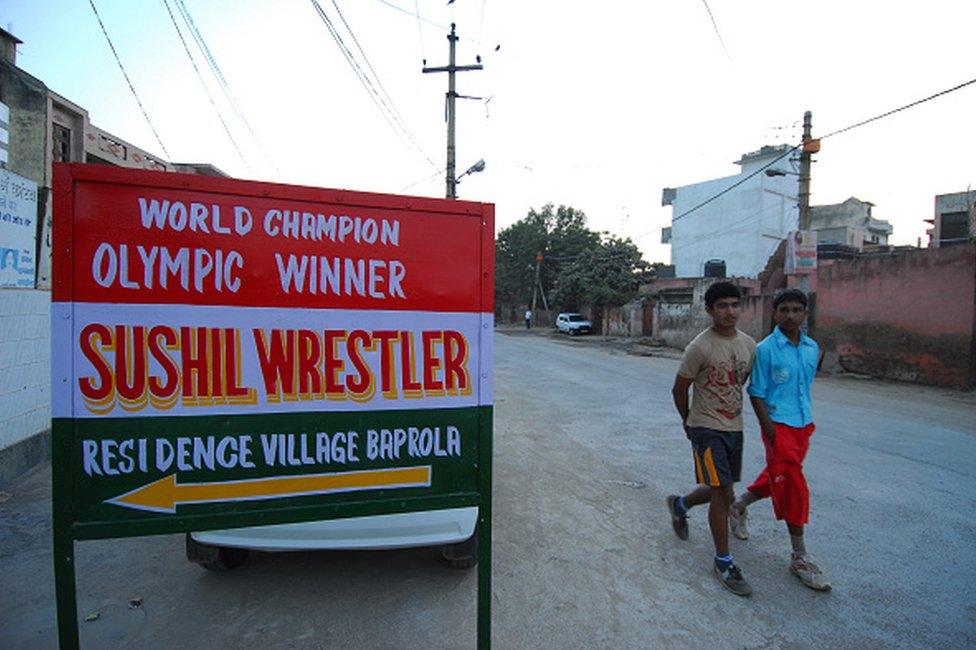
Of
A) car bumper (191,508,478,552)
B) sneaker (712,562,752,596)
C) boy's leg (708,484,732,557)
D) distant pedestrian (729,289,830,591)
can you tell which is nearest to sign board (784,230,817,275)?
distant pedestrian (729,289,830,591)

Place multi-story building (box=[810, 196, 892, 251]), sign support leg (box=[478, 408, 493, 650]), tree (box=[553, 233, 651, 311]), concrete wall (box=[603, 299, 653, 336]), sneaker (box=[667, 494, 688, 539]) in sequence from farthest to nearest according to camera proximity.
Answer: multi-story building (box=[810, 196, 892, 251])
tree (box=[553, 233, 651, 311])
concrete wall (box=[603, 299, 653, 336])
sneaker (box=[667, 494, 688, 539])
sign support leg (box=[478, 408, 493, 650])

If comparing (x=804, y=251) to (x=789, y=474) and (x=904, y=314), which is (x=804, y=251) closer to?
(x=904, y=314)

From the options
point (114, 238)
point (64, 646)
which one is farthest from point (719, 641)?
point (114, 238)

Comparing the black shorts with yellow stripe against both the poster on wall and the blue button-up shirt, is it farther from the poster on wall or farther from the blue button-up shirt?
the poster on wall

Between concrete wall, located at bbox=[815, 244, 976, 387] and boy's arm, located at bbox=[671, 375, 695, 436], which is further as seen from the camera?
concrete wall, located at bbox=[815, 244, 976, 387]

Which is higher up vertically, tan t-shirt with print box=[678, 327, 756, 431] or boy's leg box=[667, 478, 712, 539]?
tan t-shirt with print box=[678, 327, 756, 431]

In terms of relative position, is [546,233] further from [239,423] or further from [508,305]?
[239,423]

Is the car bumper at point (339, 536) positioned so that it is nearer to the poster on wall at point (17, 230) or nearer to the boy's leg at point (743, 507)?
the boy's leg at point (743, 507)

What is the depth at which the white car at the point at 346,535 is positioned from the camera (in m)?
2.85

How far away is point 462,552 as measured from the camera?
316 centimetres

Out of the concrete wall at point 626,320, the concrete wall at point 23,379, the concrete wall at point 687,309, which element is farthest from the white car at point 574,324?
the concrete wall at point 23,379

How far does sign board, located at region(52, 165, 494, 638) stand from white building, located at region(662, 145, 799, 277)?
119 feet

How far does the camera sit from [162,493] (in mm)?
1944

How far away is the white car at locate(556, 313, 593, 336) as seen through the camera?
35812mm
